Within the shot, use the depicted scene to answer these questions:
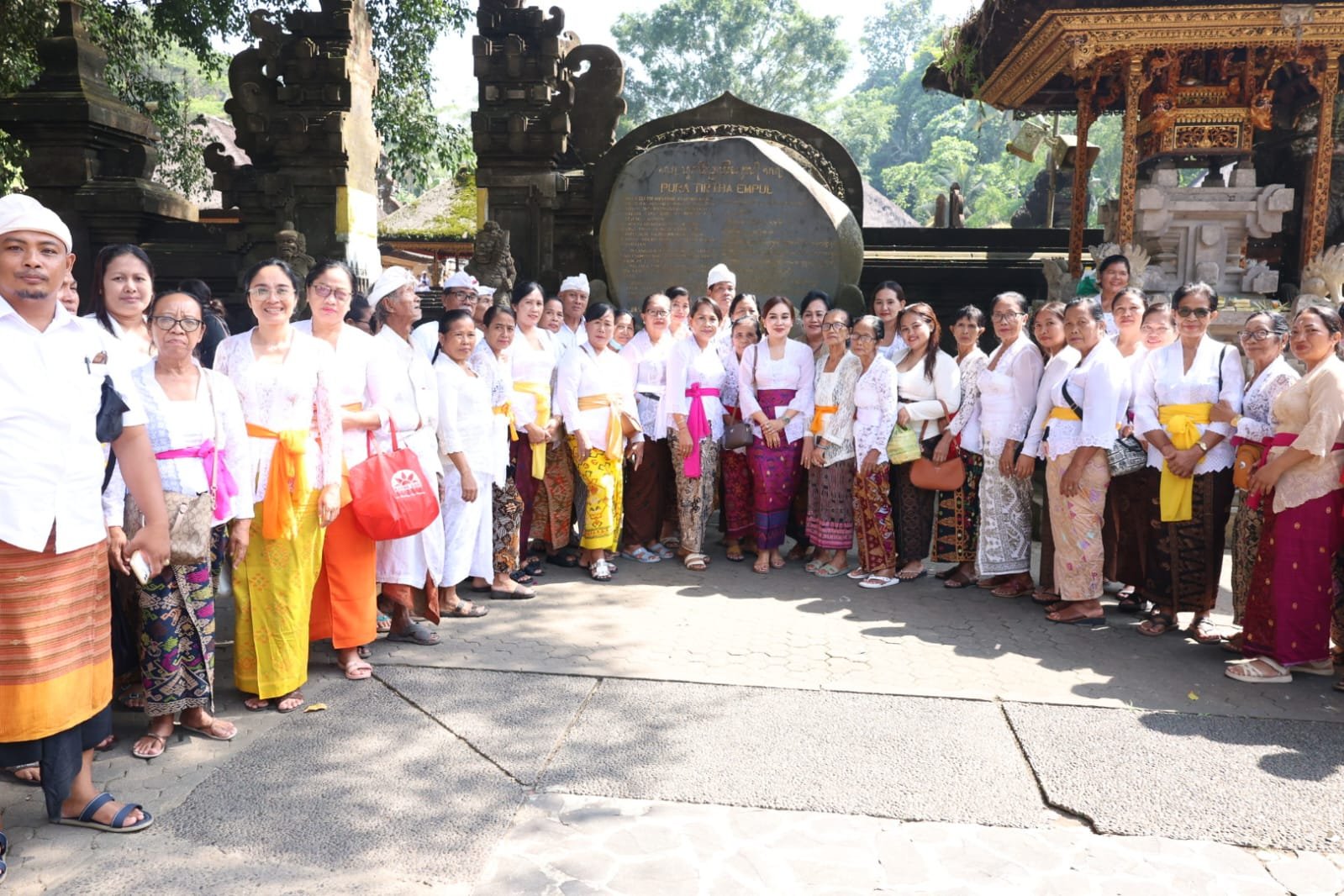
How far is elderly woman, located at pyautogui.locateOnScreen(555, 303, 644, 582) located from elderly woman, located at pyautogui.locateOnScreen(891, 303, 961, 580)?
5.08 feet

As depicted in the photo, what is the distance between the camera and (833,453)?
539cm

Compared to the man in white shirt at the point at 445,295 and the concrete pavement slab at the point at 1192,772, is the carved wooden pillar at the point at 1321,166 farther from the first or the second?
the man in white shirt at the point at 445,295

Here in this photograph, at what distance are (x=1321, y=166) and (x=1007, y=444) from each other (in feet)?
15.2

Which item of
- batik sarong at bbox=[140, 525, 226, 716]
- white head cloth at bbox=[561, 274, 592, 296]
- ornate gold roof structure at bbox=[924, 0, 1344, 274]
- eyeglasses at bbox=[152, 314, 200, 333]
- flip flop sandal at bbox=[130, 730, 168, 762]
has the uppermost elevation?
ornate gold roof structure at bbox=[924, 0, 1344, 274]

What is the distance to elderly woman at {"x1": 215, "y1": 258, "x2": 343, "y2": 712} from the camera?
354 cm

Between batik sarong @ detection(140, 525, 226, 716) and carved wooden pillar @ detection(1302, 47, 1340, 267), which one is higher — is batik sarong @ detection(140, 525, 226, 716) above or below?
below

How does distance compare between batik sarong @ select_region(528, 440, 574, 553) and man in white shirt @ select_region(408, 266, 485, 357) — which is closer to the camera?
man in white shirt @ select_region(408, 266, 485, 357)

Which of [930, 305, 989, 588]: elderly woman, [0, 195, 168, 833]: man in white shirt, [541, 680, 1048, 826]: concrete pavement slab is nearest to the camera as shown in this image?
[0, 195, 168, 833]: man in white shirt

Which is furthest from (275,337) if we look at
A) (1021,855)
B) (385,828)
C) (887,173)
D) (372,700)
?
(887,173)

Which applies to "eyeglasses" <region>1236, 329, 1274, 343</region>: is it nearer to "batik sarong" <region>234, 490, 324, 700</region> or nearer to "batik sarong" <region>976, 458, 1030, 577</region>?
"batik sarong" <region>976, 458, 1030, 577</region>

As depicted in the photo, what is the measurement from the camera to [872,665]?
4.07 metres

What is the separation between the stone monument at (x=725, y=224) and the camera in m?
7.93

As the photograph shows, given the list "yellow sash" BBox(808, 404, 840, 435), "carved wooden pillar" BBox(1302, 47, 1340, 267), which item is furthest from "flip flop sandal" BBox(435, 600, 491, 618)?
"carved wooden pillar" BBox(1302, 47, 1340, 267)

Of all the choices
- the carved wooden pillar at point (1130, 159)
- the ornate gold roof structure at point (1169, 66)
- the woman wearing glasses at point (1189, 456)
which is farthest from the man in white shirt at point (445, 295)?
the carved wooden pillar at point (1130, 159)
